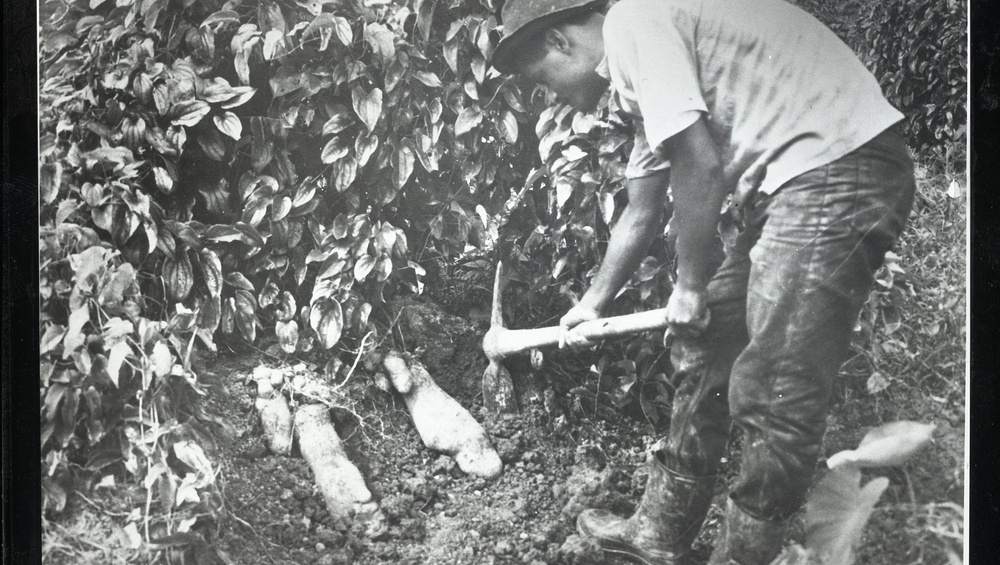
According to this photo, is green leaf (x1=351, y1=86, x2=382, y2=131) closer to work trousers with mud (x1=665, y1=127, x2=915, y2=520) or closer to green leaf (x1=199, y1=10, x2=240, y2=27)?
green leaf (x1=199, y1=10, x2=240, y2=27)

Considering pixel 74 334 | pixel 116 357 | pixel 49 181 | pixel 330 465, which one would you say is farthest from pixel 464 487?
pixel 49 181

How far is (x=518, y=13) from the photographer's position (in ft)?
5.88

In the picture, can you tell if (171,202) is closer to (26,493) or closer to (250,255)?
(250,255)

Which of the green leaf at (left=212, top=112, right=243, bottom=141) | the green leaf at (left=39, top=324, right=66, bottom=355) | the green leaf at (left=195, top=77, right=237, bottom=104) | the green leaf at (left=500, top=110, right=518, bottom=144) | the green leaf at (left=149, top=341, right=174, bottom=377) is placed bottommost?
the green leaf at (left=149, top=341, right=174, bottom=377)

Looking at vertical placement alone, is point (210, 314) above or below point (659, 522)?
above

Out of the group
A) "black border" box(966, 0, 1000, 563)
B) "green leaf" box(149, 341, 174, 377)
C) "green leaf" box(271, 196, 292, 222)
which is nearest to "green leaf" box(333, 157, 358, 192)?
"green leaf" box(271, 196, 292, 222)

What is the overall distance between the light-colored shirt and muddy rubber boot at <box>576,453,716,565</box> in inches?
26.2

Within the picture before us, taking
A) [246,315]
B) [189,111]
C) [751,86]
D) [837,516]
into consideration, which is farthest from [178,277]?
[837,516]

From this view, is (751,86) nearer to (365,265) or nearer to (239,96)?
(365,265)

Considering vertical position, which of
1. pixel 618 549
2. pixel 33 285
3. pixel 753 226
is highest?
pixel 753 226

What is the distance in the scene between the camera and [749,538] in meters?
1.73

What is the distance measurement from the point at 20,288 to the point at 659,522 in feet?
5.23

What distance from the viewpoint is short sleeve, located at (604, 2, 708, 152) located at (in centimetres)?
171

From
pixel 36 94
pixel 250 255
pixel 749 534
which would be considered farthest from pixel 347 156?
pixel 749 534
